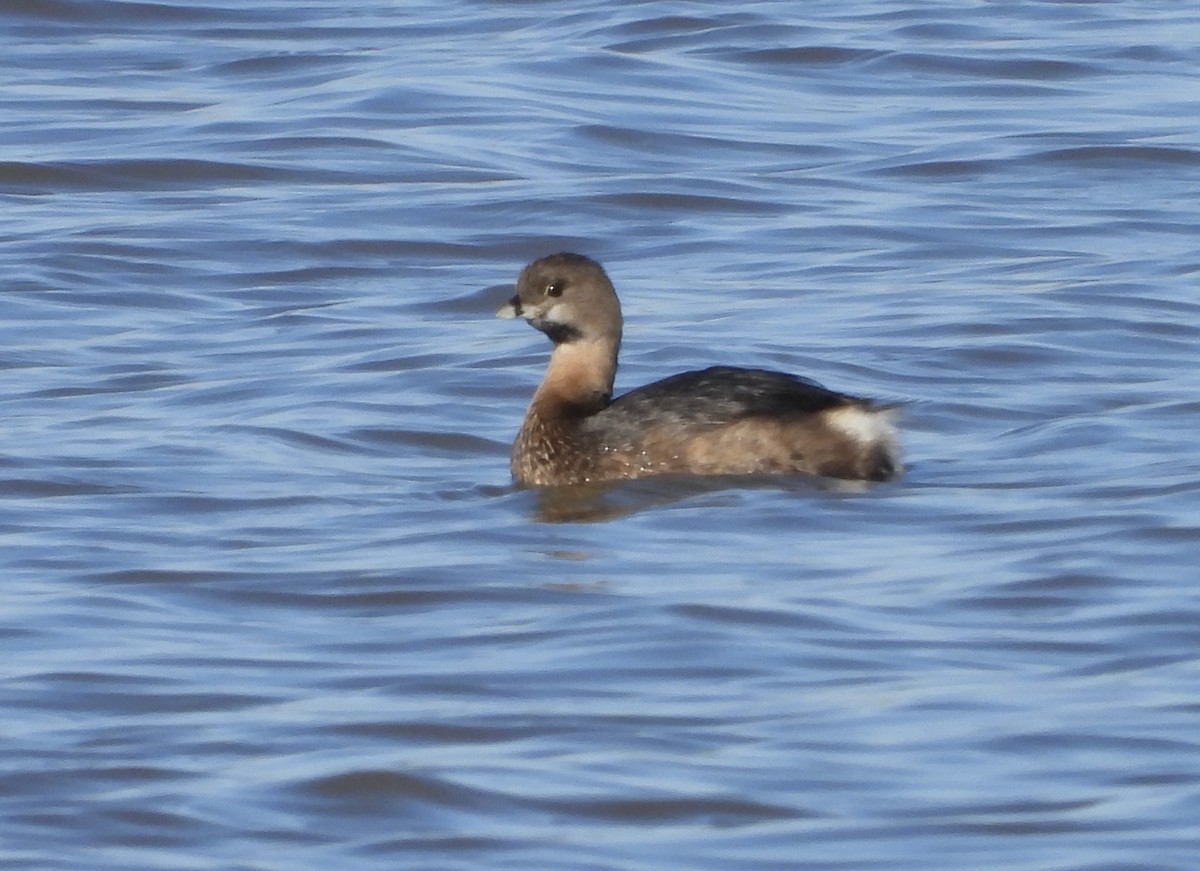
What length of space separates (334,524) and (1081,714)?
2.67 meters

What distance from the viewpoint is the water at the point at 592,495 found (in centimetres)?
577

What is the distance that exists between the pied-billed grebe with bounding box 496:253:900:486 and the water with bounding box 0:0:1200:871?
118 millimetres

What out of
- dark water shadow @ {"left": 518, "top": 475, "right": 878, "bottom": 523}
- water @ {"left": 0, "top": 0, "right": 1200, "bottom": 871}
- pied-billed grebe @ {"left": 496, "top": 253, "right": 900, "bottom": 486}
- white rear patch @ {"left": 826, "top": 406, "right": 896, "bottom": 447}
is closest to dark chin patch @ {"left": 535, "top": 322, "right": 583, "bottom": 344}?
pied-billed grebe @ {"left": 496, "top": 253, "right": 900, "bottom": 486}

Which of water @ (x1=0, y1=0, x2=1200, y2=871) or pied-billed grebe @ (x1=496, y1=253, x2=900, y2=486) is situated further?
pied-billed grebe @ (x1=496, y1=253, x2=900, y2=486)

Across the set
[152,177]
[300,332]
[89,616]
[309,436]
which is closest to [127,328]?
[300,332]

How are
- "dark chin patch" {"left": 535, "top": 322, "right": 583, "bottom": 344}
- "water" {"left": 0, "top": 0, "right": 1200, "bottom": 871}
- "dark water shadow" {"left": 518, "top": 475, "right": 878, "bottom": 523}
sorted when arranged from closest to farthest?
"water" {"left": 0, "top": 0, "right": 1200, "bottom": 871} < "dark water shadow" {"left": 518, "top": 475, "right": 878, "bottom": 523} < "dark chin patch" {"left": 535, "top": 322, "right": 583, "bottom": 344}

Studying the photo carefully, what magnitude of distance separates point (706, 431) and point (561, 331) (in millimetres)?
840

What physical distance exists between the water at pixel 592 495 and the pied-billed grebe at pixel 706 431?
Answer: 0.12 m

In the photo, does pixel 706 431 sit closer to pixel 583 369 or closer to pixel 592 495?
pixel 592 495

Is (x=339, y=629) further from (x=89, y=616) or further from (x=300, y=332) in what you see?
(x=300, y=332)

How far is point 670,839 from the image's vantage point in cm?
552

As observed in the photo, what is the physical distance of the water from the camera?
5.77 m

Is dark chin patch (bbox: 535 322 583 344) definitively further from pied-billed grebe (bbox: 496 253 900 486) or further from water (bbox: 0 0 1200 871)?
water (bbox: 0 0 1200 871)

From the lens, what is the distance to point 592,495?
8758 mm
